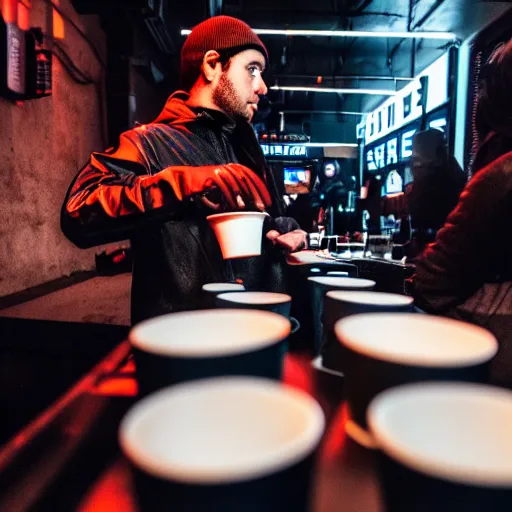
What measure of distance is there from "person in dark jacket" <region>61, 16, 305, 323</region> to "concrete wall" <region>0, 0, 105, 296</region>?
3.33 m

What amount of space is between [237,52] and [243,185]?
929 mm

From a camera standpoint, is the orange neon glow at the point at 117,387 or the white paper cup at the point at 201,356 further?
the orange neon glow at the point at 117,387

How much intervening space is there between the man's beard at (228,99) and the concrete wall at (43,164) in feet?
11.2

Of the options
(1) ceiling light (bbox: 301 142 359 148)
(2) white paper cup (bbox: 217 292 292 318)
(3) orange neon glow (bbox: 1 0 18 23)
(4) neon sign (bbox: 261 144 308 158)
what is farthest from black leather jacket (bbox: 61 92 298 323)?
(1) ceiling light (bbox: 301 142 359 148)

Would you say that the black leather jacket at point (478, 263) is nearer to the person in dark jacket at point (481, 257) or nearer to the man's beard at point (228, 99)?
the person in dark jacket at point (481, 257)

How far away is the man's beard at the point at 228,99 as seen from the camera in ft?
6.07

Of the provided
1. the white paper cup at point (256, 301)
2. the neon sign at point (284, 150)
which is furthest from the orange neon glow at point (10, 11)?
the neon sign at point (284, 150)

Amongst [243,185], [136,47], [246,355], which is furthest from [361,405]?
[136,47]

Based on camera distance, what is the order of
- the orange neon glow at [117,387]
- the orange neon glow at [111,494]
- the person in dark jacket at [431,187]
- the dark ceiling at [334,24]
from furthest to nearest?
the dark ceiling at [334,24] → the person in dark jacket at [431,187] → the orange neon glow at [117,387] → the orange neon glow at [111,494]

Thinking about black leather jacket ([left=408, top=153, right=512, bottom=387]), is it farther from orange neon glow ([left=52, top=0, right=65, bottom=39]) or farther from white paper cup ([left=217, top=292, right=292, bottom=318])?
orange neon glow ([left=52, top=0, right=65, bottom=39])

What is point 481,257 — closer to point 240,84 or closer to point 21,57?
point 240,84

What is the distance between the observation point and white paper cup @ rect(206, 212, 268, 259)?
1238mm

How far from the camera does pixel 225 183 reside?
3.97ft

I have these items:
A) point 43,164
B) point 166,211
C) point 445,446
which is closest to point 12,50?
point 43,164
